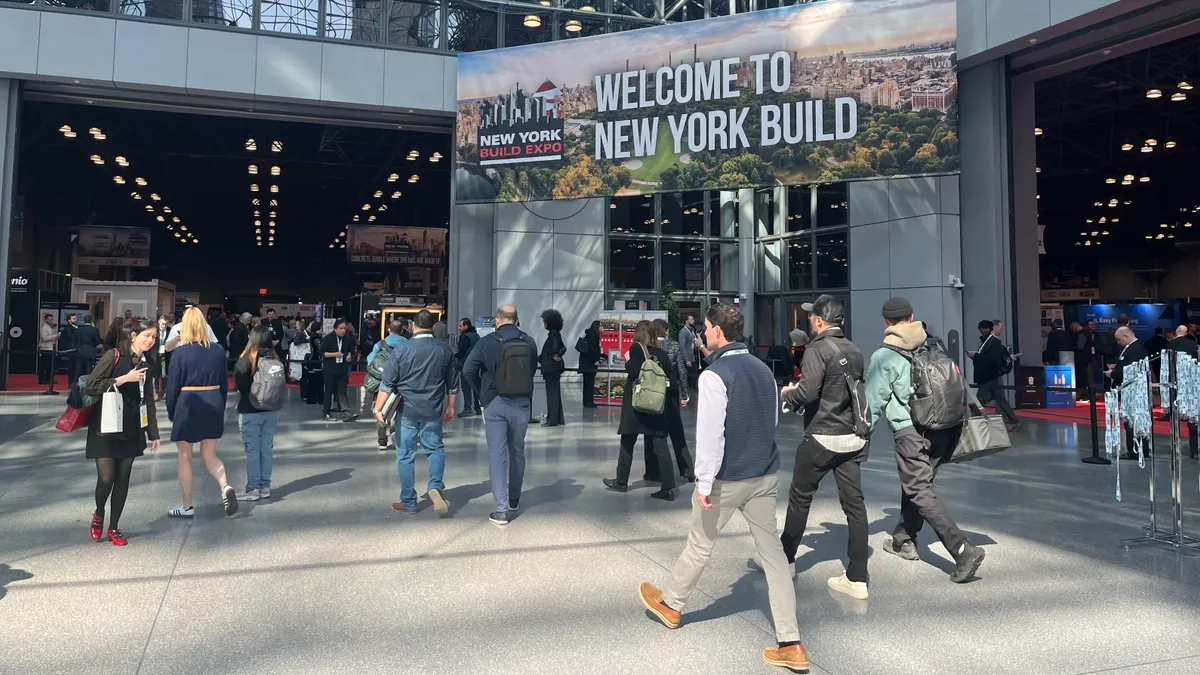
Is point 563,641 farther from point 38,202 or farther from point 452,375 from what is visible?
point 38,202

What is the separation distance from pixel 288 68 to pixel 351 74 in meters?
1.31

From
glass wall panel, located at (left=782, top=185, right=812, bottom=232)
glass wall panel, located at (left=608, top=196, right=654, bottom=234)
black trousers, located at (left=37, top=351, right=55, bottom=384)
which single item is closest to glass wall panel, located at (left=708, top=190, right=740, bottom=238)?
glass wall panel, located at (left=782, top=185, right=812, bottom=232)

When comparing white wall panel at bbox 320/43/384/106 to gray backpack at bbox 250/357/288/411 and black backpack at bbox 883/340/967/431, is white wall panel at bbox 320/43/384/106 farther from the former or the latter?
black backpack at bbox 883/340/967/431

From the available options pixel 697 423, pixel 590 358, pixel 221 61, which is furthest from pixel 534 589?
pixel 221 61

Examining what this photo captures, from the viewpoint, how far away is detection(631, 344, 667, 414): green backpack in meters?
6.54

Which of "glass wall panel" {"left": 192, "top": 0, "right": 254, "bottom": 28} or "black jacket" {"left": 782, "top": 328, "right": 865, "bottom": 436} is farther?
"glass wall panel" {"left": 192, "top": 0, "right": 254, "bottom": 28}

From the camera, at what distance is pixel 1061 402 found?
15.6 meters

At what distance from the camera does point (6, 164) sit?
15.7 metres

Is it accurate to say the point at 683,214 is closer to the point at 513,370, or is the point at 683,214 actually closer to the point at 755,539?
the point at 513,370

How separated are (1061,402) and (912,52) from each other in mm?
7896

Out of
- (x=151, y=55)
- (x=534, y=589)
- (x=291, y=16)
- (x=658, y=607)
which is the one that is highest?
(x=291, y=16)

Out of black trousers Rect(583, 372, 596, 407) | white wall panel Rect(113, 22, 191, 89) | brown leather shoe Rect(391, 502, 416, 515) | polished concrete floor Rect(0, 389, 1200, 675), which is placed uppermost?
white wall panel Rect(113, 22, 191, 89)

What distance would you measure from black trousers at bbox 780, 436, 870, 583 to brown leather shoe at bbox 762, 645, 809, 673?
3.57 feet

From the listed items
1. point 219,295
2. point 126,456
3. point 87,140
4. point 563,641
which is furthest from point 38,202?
point 563,641
